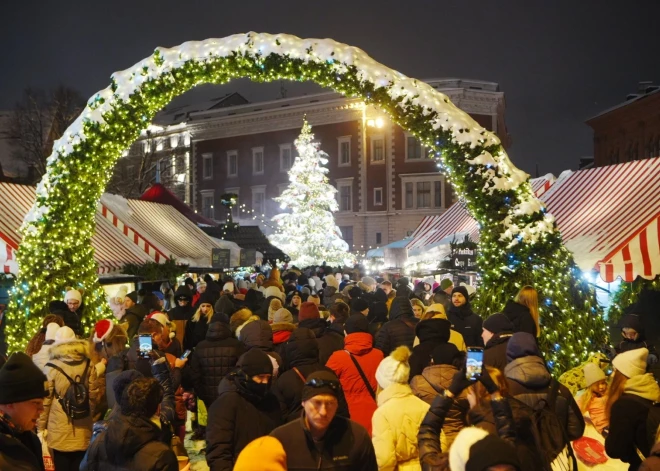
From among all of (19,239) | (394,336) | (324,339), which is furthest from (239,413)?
(19,239)

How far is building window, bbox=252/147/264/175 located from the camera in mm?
56978

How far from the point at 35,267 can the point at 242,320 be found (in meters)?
3.40

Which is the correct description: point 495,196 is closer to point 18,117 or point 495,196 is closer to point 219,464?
point 219,464

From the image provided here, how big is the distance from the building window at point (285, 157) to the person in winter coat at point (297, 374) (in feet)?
163

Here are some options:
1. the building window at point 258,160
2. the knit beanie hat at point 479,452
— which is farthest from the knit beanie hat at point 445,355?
the building window at point 258,160

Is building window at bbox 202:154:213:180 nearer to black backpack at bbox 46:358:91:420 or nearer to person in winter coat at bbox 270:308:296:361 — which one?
person in winter coat at bbox 270:308:296:361

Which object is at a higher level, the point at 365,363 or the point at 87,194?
the point at 87,194

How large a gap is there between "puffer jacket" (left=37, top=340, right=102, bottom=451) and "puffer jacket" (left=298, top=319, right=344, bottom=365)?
2.36m

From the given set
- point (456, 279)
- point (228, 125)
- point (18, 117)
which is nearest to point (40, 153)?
point (18, 117)

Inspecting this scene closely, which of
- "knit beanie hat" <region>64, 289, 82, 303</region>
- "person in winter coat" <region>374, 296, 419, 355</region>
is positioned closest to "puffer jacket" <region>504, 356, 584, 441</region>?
"person in winter coat" <region>374, 296, 419, 355</region>

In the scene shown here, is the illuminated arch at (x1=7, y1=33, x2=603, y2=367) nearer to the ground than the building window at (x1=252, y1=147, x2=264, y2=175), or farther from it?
nearer to the ground

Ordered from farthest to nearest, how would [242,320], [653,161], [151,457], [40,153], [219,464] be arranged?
[40,153], [653,161], [242,320], [219,464], [151,457]

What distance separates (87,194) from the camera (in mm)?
10242

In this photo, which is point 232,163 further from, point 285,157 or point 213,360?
point 213,360
